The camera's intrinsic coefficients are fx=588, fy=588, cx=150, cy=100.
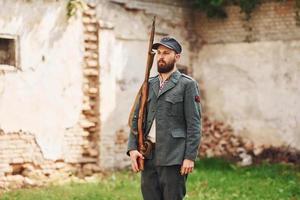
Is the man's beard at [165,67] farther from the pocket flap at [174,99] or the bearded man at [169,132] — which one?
the pocket flap at [174,99]

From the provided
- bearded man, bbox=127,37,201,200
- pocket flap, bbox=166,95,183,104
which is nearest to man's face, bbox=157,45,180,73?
bearded man, bbox=127,37,201,200

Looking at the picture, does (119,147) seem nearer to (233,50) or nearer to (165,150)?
(233,50)

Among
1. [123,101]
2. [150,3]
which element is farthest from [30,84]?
[150,3]

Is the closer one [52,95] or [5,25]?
[5,25]

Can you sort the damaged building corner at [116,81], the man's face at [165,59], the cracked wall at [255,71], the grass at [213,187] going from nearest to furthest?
the man's face at [165,59] < the grass at [213,187] < the damaged building corner at [116,81] < the cracked wall at [255,71]

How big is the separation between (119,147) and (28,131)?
2.08m

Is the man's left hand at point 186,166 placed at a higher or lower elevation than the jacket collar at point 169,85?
lower

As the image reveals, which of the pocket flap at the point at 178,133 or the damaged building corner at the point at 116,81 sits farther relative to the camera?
the damaged building corner at the point at 116,81

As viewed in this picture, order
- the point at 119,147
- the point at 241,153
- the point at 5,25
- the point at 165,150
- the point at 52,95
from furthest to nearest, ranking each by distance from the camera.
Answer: the point at 241,153, the point at 119,147, the point at 52,95, the point at 5,25, the point at 165,150

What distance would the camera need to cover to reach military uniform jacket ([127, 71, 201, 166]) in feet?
17.1

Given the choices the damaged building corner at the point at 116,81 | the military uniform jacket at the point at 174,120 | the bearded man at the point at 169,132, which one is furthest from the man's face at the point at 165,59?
the damaged building corner at the point at 116,81

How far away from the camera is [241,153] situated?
1210 cm

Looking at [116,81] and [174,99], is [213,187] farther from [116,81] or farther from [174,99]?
[174,99]

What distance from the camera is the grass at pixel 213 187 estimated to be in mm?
8523
